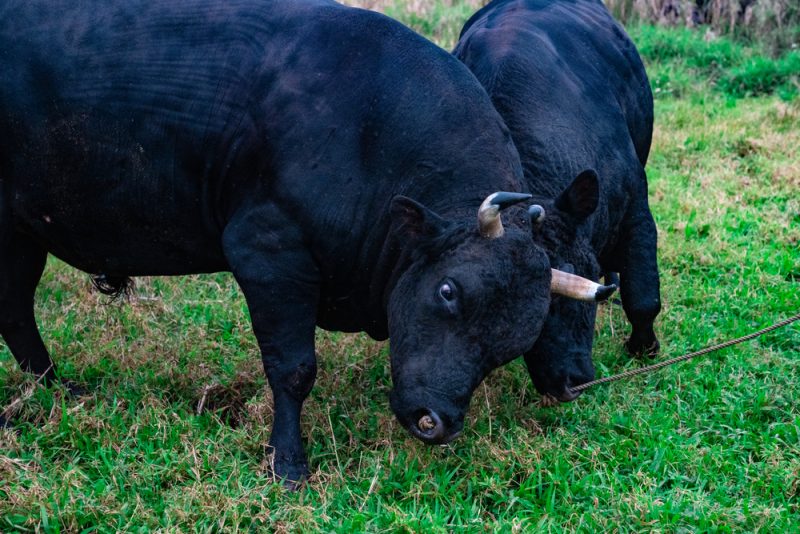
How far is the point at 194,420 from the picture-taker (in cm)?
431

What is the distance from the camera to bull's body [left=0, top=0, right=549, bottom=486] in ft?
12.7

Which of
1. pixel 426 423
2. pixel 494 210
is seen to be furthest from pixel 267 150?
pixel 426 423

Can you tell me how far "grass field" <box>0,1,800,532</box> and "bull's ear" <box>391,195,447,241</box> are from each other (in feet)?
3.16

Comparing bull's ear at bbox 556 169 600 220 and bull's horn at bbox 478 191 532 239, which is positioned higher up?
bull's horn at bbox 478 191 532 239

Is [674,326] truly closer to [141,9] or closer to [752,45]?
[141,9]

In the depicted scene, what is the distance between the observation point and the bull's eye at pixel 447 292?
3.53 metres

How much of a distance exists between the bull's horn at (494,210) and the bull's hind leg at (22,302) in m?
2.21

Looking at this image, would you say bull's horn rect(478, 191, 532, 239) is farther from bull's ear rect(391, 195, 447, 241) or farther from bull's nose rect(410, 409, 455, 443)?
bull's nose rect(410, 409, 455, 443)

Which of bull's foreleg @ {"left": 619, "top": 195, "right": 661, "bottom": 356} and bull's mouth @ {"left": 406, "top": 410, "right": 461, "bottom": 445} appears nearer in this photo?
bull's mouth @ {"left": 406, "top": 410, "right": 461, "bottom": 445}

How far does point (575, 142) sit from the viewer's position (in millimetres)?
4508

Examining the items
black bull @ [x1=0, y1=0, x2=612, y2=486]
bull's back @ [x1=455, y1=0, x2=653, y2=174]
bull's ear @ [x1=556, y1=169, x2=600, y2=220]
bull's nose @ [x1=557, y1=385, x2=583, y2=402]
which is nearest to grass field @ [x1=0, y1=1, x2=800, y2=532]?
bull's nose @ [x1=557, y1=385, x2=583, y2=402]

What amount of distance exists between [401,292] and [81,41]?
1.71 meters

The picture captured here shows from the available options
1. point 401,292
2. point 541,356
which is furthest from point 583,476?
point 401,292

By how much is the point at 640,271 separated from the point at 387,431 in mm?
1686
